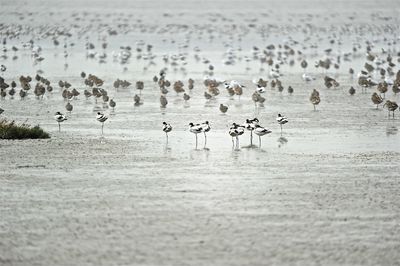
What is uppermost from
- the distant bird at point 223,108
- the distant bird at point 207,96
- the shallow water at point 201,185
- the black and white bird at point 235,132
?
the distant bird at point 207,96

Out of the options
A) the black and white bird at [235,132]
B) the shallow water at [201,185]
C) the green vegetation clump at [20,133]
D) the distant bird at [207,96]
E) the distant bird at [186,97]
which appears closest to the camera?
the shallow water at [201,185]

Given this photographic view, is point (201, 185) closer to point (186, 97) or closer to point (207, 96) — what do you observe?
point (186, 97)

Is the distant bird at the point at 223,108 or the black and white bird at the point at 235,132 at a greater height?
the distant bird at the point at 223,108

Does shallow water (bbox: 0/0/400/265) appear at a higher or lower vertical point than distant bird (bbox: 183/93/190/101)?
lower

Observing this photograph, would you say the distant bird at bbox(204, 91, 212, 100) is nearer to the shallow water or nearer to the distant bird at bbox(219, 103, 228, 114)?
the shallow water

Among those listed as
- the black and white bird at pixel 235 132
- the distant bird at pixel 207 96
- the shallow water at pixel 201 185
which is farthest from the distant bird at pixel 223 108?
the black and white bird at pixel 235 132

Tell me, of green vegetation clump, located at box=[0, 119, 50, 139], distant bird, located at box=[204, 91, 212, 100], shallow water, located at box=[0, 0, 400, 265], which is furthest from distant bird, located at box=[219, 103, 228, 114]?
green vegetation clump, located at box=[0, 119, 50, 139]

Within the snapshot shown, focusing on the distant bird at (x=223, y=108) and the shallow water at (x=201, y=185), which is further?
the distant bird at (x=223, y=108)

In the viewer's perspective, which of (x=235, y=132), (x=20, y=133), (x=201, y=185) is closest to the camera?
(x=201, y=185)

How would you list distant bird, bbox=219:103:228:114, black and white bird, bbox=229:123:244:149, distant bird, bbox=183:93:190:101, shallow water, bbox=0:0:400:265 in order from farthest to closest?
1. distant bird, bbox=183:93:190:101
2. distant bird, bbox=219:103:228:114
3. black and white bird, bbox=229:123:244:149
4. shallow water, bbox=0:0:400:265

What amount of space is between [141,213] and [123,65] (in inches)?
1380

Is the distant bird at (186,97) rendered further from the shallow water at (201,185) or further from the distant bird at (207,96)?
the distant bird at (207,96)

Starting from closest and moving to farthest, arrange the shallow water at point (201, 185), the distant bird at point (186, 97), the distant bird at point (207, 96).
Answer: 1. the shallow water at point (201, 185)
2. the distant bird at point (186, 97)
3. the distant bird at point (207, 96)

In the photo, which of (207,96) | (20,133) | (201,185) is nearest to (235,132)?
(201,185)
